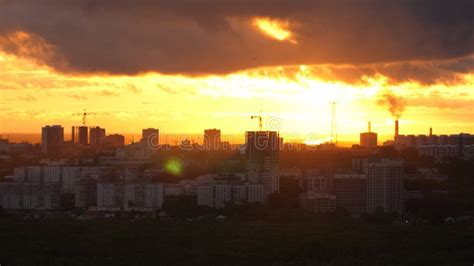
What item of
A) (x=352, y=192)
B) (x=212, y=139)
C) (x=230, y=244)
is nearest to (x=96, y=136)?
(x=212, y=139)

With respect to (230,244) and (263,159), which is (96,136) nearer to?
(263,159)

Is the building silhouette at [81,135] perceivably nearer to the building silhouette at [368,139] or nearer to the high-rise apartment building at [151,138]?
the high-rise apartment building at [151,138]

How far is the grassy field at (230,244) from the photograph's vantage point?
555 inches

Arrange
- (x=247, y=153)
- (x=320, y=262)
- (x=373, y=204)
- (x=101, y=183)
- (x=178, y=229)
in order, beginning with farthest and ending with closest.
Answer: (x=247, y=153) → (x=101, y=183) → (x=373, y=204) → (x=178, y=229) → (x=320, y=262)

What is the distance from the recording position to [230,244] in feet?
52.2

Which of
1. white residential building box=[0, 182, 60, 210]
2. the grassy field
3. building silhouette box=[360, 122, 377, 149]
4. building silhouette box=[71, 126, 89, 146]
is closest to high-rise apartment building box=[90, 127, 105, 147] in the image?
building silhouette box=[71, 126, 89, 146]

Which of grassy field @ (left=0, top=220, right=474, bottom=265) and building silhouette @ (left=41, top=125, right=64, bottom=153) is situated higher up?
building silhouette @ (left=41, top=125, right=64, bottom=153)

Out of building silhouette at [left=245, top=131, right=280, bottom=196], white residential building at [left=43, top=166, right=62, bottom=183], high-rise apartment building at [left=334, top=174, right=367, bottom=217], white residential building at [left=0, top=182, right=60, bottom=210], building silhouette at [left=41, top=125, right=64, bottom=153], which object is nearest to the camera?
high-rise apartment building at [left=334, top=174, right=367, bottom=217]

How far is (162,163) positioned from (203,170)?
142 inches

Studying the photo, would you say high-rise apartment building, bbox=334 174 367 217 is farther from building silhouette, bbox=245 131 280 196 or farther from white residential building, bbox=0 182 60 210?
white residential building, bbox=0 182 60 210

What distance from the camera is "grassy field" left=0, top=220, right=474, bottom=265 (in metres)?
14.1

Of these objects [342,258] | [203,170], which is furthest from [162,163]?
[342,258]

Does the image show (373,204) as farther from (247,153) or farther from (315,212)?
(247,153)

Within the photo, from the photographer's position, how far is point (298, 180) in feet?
97.2
